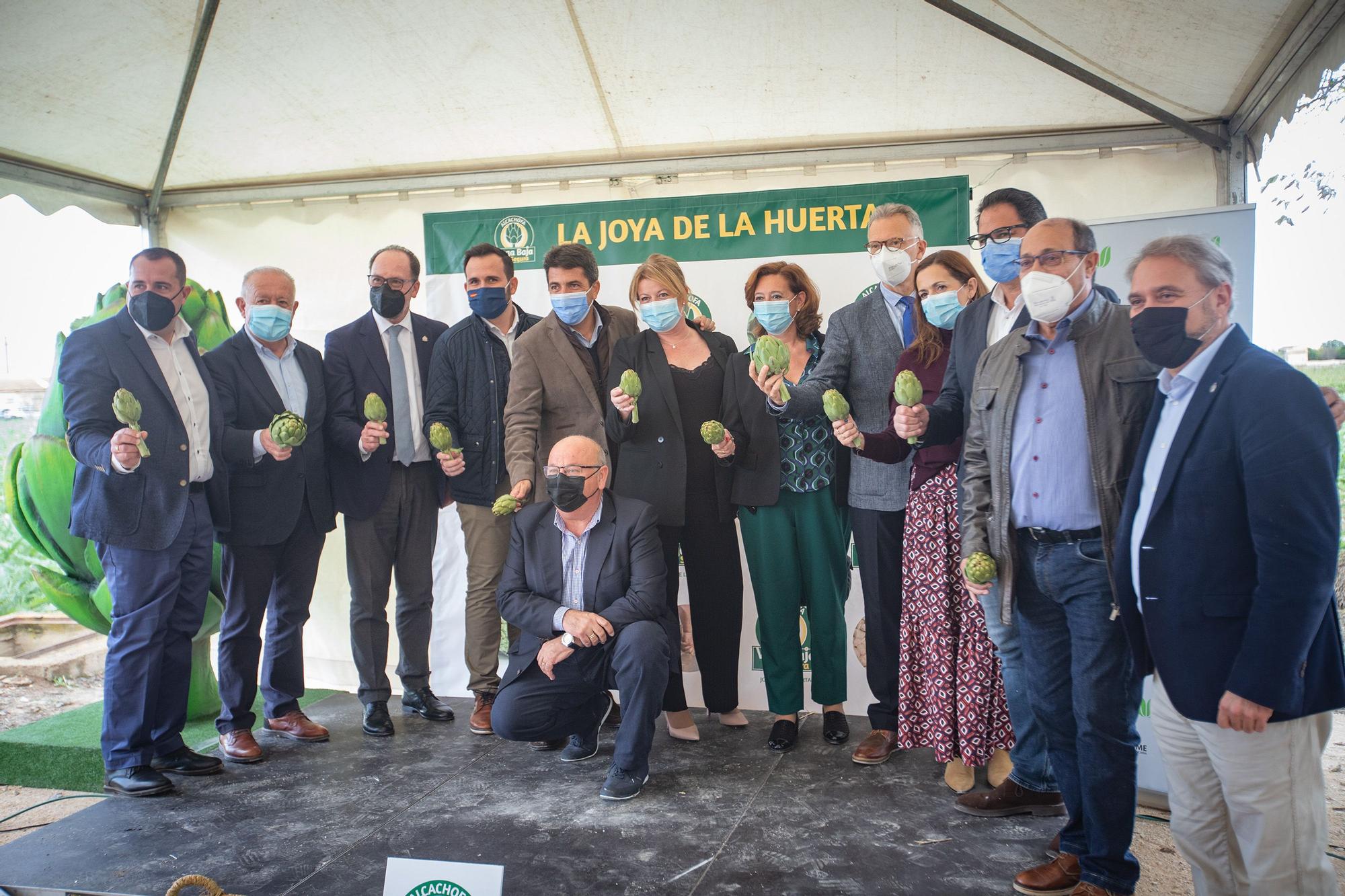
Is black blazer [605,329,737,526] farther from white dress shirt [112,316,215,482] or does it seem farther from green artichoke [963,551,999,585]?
white dress shirt [112,316,215,482]

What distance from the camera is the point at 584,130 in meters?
4.39

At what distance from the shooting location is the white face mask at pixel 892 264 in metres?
3.44

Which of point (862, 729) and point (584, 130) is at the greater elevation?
point (584, 130)

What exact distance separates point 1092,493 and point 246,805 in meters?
3.06

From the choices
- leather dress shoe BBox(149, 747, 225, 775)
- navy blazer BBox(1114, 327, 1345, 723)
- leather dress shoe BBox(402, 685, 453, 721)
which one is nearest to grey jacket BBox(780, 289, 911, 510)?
navy blazer BBox(1114, 327, 1345, 723)

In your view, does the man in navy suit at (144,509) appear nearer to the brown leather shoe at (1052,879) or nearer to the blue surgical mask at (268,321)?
the blue surgical mask at (268,321)

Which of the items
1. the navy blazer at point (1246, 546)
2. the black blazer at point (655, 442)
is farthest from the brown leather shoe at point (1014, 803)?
the black blazer at point (655, 442)

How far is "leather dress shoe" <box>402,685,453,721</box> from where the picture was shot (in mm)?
4277

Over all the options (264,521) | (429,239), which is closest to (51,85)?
(429,239)

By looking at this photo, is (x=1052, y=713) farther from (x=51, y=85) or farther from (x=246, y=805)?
(x=51, y=85)

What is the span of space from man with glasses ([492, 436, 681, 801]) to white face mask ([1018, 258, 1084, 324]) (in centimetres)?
164

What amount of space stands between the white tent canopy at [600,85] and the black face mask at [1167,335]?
1.76 m

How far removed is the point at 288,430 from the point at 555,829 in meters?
1.84

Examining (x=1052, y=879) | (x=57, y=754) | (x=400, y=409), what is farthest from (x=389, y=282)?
(x=1052, y=879)
